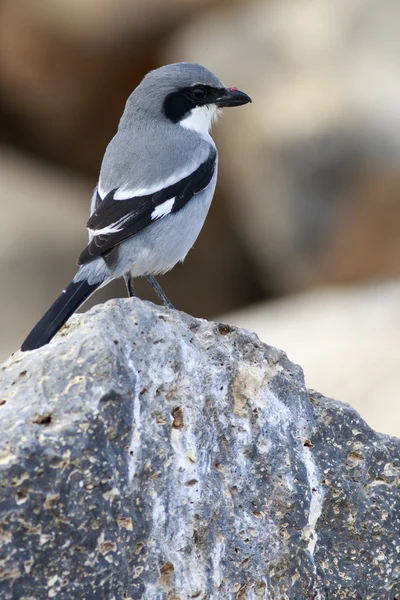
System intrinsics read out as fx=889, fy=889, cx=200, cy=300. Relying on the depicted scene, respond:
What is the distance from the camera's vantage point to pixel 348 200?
9.80 metres

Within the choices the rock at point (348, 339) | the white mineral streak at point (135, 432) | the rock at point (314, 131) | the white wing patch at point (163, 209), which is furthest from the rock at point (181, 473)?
the rock at point (314, 131)

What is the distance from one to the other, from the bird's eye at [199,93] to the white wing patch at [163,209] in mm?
893

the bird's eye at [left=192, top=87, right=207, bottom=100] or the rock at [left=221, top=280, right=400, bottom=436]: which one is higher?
the bird's eye at [left=192, top=87, right=207, bottom=100]

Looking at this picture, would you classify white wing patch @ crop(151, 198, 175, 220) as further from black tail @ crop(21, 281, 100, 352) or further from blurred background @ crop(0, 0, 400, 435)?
blurred background @ crop(0, 0, 400, 435)

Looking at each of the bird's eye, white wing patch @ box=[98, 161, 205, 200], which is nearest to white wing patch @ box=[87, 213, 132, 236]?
white wing patch @ box=[98, 161, 205, 200]

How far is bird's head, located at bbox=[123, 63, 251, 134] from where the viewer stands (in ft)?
16.5

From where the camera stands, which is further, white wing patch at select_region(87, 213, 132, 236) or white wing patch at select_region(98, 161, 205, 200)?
white wing patch at select_region(98, 161, 205, 200)

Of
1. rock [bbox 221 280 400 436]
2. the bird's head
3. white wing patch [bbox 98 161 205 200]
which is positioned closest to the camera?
white wing patch [bbox 98 161 205 200]

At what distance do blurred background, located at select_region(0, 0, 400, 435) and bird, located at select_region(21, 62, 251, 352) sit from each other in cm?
363

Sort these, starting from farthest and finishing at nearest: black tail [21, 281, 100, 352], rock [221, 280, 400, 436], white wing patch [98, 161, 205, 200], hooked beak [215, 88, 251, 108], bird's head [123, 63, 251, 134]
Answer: rock [221, 280, 400, 436]
hooked beak [215, 88, 251, 108]
bird's head [123, 63, 251, 134]
white wing patch [98, 161, 205, 200]
black tail [21, 281, 100, 352]

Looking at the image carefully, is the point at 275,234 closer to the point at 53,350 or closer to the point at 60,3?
the point at 60,3

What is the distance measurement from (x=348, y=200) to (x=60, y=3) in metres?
4.46

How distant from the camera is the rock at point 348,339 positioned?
7477mm

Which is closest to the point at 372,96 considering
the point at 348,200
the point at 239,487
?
the point at 348,200
